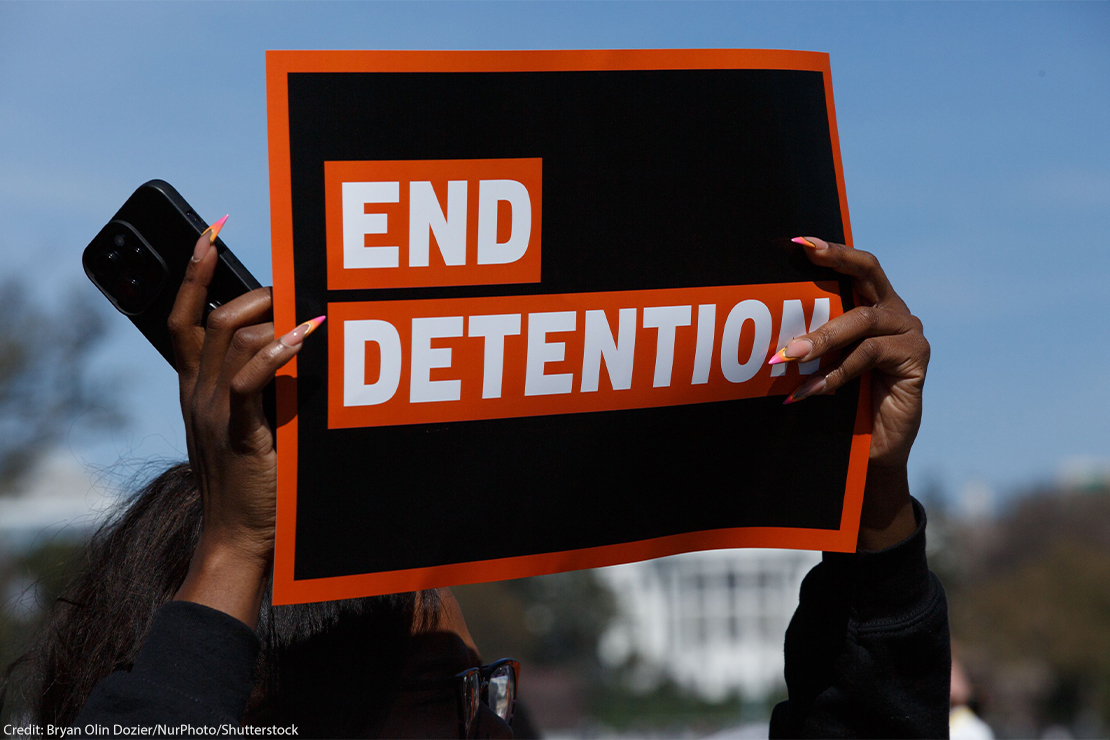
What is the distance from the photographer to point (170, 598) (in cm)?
203

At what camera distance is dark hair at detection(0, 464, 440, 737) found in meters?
2.01

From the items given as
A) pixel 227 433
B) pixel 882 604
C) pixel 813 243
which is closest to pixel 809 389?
pixel 813 243

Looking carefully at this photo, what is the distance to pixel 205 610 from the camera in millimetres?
1628

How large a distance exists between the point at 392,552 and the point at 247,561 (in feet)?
0.81

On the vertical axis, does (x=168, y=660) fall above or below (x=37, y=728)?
above

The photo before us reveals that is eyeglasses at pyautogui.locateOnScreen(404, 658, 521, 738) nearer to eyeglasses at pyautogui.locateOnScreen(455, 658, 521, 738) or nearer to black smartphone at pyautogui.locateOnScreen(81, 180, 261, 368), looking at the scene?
eyeglasses at pyautogui.locateOnScreen(455, 658, 521, 738)

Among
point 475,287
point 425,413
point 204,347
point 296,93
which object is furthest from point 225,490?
point 296,93

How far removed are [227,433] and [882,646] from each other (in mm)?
1491

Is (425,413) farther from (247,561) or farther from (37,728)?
(37,728)

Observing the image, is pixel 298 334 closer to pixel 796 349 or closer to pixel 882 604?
pixel 796 349

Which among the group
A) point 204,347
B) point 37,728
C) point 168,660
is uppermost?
point 204,347

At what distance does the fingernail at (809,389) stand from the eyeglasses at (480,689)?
2.99 feet

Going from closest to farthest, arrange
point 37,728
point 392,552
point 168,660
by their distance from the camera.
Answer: point 168,660
point 392,552
point 37,728

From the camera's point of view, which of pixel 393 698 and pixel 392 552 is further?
pixel 393 698
